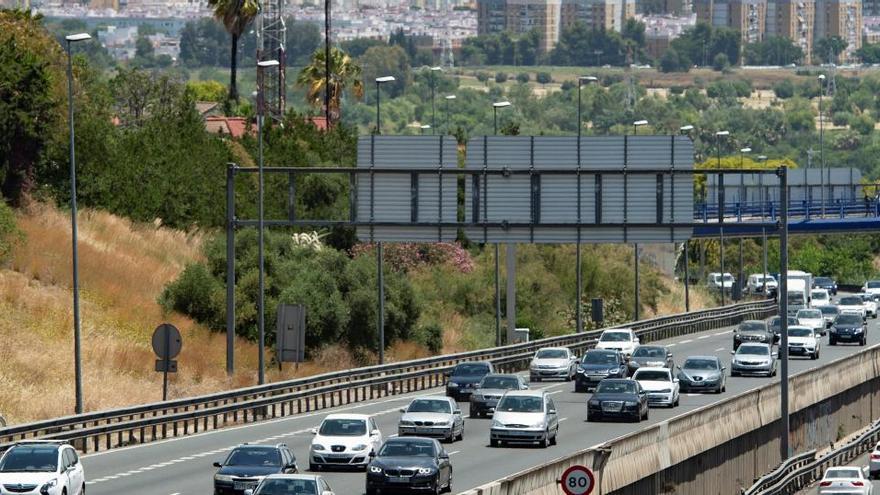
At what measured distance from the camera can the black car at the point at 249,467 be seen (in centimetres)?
3831

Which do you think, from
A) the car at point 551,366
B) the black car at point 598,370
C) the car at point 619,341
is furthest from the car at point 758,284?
the black car at point 598,370

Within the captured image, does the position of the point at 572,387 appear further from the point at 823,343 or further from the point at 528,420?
the point at 823,343

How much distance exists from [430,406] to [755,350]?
25529 millimetres

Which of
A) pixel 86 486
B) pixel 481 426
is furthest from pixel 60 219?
pixel 86 486

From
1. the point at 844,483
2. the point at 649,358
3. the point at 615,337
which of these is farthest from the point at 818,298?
the point at 844,483

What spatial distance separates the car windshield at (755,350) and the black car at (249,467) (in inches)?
1407

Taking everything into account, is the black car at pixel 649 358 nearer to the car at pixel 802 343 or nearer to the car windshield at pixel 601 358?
the car windshield at pixel 601 358

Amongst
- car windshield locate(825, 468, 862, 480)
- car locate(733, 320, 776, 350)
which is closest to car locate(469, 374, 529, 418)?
car windshield locate(825, 468, 862, 480)

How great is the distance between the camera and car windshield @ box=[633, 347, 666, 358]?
6938 centimetres

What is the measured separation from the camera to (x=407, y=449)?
40.6 meters

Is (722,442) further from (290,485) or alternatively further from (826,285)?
(826,285)

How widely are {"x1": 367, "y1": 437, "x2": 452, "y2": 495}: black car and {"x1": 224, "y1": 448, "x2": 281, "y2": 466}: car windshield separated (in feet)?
5.94

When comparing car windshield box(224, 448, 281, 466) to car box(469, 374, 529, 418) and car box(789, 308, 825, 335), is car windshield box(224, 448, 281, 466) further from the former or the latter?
car box(789, 308, 825, 335)

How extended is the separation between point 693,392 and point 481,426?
41.1 feet
